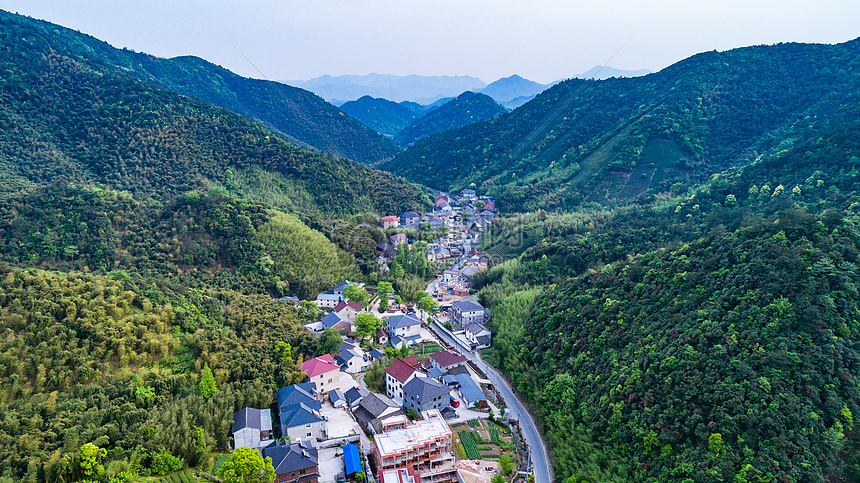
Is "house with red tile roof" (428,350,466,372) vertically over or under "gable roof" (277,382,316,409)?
under

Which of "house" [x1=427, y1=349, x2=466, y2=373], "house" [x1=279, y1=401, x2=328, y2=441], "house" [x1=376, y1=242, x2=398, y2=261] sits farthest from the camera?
"house" [x1=376, y1=242, x2=398, y2=261]

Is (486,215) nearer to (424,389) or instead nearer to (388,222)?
(388,222)

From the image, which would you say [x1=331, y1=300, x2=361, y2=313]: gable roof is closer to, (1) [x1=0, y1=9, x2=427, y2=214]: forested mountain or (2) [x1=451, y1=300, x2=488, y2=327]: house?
(2) [x1=451, y1=300, x2=488, y2=327]: house

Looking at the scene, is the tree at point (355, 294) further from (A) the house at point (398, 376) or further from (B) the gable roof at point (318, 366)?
(A) the house at point (398, 376)

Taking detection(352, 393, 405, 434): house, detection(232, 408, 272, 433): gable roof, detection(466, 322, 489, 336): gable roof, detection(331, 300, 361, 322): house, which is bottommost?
detection(352, 393, 405, 434): house

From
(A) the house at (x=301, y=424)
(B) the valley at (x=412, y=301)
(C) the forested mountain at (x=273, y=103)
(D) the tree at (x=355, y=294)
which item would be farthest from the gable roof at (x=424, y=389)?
(C) the forested mountain at (x=273, y=103)

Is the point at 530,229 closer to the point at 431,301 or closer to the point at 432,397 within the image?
the point at 431,301

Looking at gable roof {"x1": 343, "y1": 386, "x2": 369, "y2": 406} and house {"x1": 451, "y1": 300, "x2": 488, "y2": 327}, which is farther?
house {"x1": 451, "y1": 300, "x2": 488, "y2": 327}

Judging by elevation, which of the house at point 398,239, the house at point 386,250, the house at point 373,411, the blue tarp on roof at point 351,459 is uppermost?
the house at point 398,239

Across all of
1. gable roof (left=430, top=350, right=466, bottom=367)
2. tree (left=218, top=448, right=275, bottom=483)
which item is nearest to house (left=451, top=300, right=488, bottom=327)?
gable roof (left=430, top=350, right=466, bottom=367)
